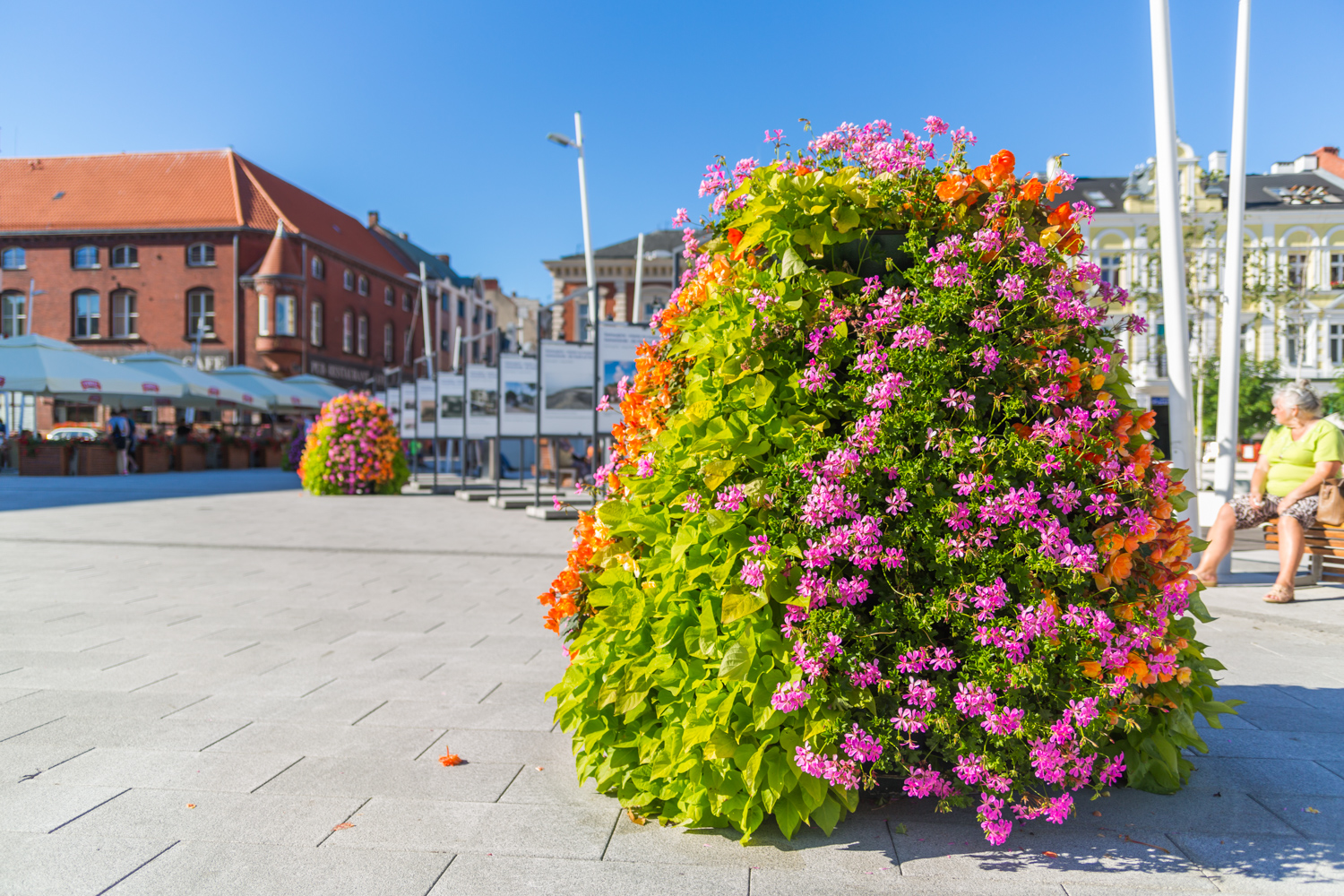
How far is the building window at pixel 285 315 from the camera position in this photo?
4481 cm

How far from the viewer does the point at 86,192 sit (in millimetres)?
48031

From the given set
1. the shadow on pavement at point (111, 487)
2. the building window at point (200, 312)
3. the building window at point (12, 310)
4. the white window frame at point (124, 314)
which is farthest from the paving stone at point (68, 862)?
the building window at point (12, 310)

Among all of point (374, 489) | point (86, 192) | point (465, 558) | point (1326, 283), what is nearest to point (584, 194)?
point (374, 489)

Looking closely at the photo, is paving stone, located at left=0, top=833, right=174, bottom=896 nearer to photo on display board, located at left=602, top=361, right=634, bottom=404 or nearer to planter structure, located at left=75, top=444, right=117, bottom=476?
photo on display board, located at left=602, top=361, right=634, bottom=404

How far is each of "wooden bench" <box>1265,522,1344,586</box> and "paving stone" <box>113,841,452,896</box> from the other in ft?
24.2

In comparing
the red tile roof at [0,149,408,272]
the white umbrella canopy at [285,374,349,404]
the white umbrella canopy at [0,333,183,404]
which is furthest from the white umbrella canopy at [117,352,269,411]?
the red tile roof at [0,149,408,272]

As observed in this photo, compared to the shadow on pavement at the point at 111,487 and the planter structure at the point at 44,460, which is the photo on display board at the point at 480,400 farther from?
the planter structure at the point at 44,460

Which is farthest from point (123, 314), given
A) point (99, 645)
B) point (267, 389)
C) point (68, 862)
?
point (68, 862)

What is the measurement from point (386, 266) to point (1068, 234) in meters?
60.8

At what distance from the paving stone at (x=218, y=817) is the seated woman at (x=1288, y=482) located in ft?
21.7

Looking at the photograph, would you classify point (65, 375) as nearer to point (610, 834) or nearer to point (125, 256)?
point (610, 834)

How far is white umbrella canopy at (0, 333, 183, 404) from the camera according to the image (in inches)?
872

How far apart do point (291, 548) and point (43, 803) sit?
7116mm

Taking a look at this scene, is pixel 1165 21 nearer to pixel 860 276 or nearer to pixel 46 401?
pixel 860 276
